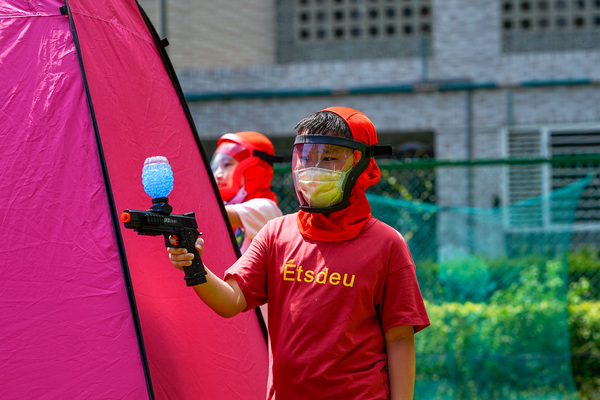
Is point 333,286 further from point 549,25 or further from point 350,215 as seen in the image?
point 549,25

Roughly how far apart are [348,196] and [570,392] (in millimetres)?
3990

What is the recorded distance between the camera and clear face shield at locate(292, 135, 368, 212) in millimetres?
2287

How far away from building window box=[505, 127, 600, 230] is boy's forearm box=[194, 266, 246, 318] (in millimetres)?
3793

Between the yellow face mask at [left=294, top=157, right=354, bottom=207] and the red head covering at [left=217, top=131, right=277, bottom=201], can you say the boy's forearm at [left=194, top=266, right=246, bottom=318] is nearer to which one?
the yellow face mask at [left=294, top=157, right=354, bottom=207]

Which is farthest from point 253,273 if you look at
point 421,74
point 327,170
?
point 421,74

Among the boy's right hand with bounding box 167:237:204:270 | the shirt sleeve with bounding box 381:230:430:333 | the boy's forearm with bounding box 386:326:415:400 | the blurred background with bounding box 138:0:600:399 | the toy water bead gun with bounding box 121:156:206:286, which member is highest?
the blurred background with bounding box 138:0:600:399

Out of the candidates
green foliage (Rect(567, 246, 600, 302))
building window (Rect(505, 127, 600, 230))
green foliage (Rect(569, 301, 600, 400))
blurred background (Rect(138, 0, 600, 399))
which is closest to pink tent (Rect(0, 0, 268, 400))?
building window (Rect(505, 127, 600, 230))

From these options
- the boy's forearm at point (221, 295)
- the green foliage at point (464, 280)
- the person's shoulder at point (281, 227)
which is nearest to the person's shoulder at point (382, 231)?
the person's shoulder at point (281, 227)

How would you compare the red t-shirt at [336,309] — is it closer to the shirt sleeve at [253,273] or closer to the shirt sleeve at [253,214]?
the shirt sleeve at [253,273]

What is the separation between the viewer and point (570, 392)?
5512 mm

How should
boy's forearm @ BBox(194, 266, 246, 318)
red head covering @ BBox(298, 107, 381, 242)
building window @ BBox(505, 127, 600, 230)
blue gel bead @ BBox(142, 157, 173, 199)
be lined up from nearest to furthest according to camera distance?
1. blue gel bead @ BBox(142, 157, 173, 199)
2. boy's forearm @ BBox(194, 266, 246, 318)
3. red head covering @ BBox(298, 107, 381, 242)
4. building window @ BBox(505, 127, 600, 230)

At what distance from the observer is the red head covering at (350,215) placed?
7.42 ft

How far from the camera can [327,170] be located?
2295mm

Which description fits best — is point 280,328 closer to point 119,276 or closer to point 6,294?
point 119,276
